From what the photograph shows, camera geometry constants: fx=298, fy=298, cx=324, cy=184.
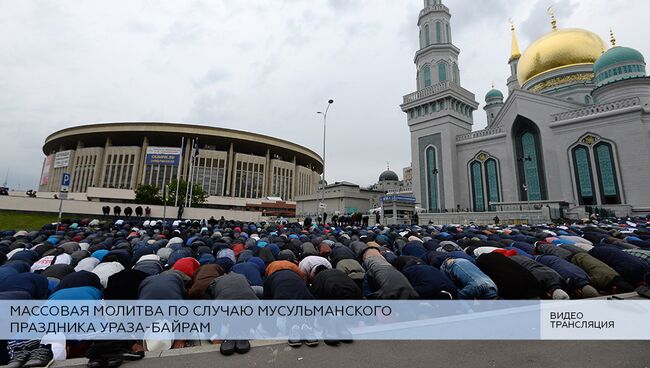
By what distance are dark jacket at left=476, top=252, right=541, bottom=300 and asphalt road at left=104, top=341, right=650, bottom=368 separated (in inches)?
53.1

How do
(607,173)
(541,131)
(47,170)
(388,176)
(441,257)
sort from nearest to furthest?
(441,257) < (607,173) < (541,131) < (47,170) < (388,176)

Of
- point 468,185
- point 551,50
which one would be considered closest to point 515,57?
point 551,50

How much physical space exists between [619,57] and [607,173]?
12.4 meters

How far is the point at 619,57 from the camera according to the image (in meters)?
29.4

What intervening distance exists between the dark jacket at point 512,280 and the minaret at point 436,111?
1255 inches

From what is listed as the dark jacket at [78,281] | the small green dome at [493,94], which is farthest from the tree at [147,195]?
the small green dome at [493,94]

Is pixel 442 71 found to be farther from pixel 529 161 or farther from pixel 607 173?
pixel 607 173

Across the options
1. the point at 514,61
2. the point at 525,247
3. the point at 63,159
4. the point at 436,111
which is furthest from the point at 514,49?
the point at 63,159

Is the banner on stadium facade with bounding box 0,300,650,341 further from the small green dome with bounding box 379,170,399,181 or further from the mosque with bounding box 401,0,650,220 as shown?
the small green dome with bounding box 379,170,399,181

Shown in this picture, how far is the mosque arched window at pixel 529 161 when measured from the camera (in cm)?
3080

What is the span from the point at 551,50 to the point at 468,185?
59.8ft

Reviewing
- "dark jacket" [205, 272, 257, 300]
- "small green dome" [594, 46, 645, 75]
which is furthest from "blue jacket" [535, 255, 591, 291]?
"small green dome" [594, 46, 645, 75]

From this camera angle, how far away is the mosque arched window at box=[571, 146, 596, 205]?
2752 cm

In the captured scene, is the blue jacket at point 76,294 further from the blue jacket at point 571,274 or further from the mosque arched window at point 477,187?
the mosque arched window at point 477,187
